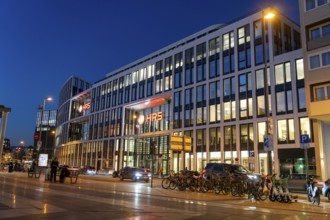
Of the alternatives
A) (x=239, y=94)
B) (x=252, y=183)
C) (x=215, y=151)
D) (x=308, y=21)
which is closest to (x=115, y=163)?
(x=215, y=151)

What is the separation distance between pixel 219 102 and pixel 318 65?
63.5 feet

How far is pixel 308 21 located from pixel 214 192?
21588 mm

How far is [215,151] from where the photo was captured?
4900cm

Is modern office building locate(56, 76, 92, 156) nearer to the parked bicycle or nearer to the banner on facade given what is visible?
the banner on facade

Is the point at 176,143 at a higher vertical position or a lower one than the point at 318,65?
lower

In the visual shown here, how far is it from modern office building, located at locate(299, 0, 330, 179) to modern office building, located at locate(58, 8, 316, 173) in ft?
12.2

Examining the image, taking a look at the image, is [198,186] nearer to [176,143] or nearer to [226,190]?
[226,190]

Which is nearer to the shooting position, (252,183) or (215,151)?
(252,183)

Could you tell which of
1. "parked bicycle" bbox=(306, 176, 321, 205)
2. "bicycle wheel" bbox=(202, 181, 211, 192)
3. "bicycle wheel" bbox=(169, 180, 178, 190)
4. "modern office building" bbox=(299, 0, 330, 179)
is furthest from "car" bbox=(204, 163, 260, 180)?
"modern office building" bbox=(299, 0, 330, 179)

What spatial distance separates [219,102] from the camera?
49.6 m

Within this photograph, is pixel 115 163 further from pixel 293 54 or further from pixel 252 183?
pixel 252 183

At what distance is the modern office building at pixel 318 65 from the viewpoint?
102 ft

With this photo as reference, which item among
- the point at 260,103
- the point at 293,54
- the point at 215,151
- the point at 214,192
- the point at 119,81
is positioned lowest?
the point at 214,192

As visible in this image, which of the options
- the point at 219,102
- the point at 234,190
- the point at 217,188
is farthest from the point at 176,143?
the point at 219,102
